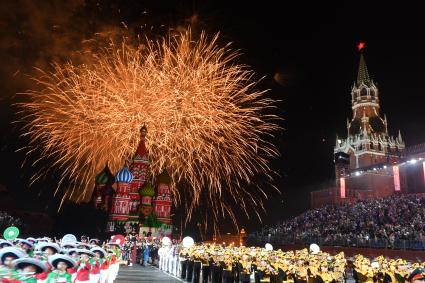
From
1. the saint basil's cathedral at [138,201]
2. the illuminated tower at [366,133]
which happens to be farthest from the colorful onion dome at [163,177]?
the illuminated tower at [366,133]

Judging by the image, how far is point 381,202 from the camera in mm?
45250

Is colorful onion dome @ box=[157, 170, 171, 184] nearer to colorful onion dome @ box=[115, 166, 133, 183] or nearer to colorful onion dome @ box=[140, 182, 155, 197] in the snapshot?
colorful onion dome @ box=[140, 182, 155, 197]

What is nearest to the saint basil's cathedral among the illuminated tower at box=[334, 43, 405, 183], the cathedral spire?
the illuminated tower at box=[334, 43, 405, 183]

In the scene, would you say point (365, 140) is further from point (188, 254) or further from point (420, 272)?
point (420, 272)

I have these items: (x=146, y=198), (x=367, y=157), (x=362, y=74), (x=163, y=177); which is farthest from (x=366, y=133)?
(x=146, y=198)

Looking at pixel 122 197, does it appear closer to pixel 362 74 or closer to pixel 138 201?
pixel 138 201

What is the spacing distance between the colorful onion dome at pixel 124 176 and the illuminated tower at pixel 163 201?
16.3ft

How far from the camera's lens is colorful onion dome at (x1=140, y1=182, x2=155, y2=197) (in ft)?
207

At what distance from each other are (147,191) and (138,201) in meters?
2.06

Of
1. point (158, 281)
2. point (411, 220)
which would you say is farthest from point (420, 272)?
point (411, 220)

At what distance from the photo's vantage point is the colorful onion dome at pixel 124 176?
62.6m

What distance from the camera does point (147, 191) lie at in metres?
63.1

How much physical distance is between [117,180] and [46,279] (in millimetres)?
56593

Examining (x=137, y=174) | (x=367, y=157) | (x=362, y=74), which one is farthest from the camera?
(x=362, y=74)
